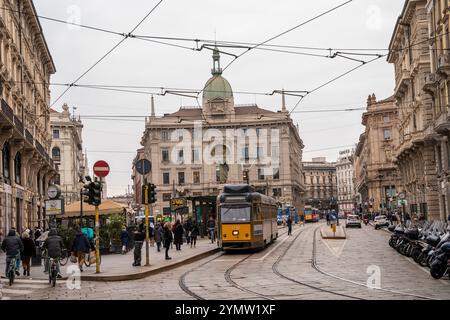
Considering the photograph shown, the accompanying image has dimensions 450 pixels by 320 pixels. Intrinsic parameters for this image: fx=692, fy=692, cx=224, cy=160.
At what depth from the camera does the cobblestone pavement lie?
46.6 feet

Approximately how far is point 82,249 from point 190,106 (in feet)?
310

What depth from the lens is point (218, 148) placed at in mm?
105375

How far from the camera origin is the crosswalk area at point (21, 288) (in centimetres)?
1570

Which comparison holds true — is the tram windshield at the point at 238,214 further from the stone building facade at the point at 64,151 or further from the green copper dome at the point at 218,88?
the green copper dome at the point at 218,88

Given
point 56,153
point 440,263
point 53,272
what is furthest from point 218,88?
point 440,263

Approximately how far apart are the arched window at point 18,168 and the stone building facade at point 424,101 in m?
22.4

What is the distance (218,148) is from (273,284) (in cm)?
8906

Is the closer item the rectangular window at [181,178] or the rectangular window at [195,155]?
the rectangular window at [195,155]

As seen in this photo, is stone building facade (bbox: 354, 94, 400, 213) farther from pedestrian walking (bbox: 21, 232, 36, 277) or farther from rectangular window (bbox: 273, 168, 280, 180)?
pedestrian walking (bbox: 21, 232, 36, 277)

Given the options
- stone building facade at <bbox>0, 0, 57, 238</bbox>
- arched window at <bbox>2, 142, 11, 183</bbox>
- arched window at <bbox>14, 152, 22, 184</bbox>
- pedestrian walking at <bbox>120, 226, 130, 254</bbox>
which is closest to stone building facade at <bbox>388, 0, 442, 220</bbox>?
pedestrian walking at <bbox>120, 226, 130, 254</bbox>

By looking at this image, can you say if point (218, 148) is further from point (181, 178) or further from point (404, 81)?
point (404, 81)

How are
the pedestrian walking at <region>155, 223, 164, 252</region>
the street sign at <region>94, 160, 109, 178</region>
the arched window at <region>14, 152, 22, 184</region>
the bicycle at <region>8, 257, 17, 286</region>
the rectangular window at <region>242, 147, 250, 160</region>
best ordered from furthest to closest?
1. the rectangular window at <region>242, 147, 250, 160</region>
2. the arched window at <region>14, 152, 22, 184</region>
3. the pedestrian walking at <region>155, 223, 164, 252</region>
4. the street sign at <region>94, 160, 109, 178</region>
5. the bicycle at <region>8, 257, 17, 286</region>

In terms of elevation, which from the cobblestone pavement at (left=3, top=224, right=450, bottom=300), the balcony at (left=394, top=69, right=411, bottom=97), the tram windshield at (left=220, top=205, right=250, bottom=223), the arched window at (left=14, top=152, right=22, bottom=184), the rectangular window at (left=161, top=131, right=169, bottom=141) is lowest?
the cobblestone pavement at (left=3, top=224, right=450, bottom=300)

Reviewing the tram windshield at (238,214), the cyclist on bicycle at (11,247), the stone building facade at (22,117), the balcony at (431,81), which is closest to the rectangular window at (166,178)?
the stone building facade at (22,117)
